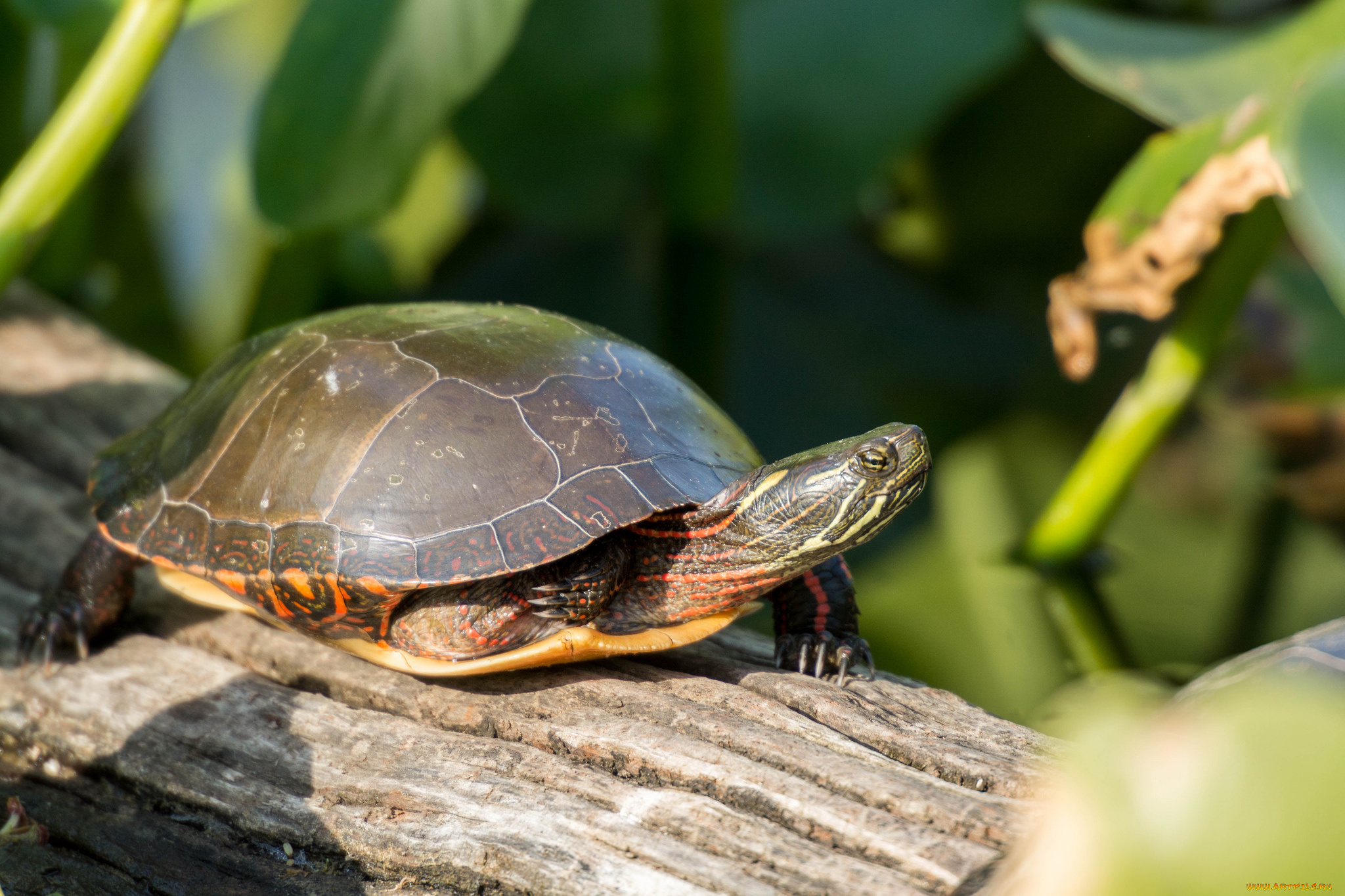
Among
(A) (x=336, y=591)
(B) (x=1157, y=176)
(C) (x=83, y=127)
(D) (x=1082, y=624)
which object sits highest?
(C) (x=83, y=127)

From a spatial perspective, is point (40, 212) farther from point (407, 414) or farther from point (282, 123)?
point (407, 414)

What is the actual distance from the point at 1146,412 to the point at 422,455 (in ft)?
5.63

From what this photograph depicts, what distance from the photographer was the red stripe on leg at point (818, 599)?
1.70 m

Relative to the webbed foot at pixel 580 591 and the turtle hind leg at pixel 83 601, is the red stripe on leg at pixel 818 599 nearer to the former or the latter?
the webbed foot at pixel 580 591

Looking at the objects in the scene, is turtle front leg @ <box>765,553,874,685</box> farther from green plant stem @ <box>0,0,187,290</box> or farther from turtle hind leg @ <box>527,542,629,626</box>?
green plant stem @ <box>0,0,187,290</box>

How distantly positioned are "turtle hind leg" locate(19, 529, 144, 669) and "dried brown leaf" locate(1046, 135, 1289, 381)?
1973 mm

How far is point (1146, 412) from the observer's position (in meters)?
2.34

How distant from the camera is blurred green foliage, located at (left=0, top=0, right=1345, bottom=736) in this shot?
2521mm

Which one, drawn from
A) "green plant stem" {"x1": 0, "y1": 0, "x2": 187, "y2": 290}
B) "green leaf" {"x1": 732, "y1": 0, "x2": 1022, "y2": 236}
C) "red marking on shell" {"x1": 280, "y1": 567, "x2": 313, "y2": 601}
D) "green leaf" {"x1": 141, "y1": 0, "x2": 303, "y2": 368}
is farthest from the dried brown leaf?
"green leaf" {"x1": 141, "y1": 0, "x2": 303, "y2": 368}

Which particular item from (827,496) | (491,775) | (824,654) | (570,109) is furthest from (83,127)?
(570,109)

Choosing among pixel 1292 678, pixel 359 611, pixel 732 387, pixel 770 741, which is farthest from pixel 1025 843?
pixel 732 387

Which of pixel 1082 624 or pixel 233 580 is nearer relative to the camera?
pixel 233 580

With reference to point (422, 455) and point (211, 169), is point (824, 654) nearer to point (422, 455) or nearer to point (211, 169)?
point (422, 455)

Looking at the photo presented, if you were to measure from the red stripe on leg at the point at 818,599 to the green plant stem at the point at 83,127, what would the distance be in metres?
1.65
